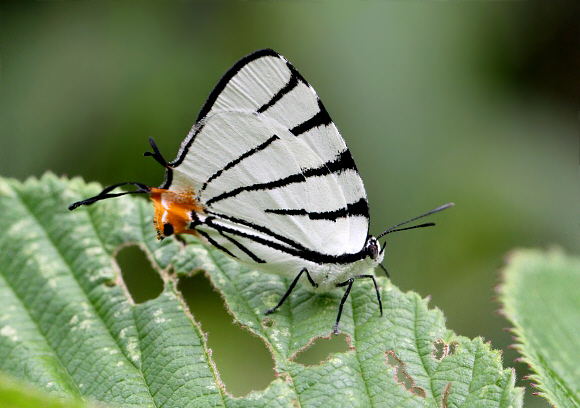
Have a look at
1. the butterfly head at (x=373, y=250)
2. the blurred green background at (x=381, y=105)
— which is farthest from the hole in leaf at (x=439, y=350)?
the blurred green background at (x=381, y=105)

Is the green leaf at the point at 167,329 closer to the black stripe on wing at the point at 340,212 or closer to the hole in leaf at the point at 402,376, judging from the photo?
the hole in leaf at the point at 402,376

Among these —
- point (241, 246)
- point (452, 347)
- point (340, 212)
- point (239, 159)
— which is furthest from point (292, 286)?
point (452, 347)

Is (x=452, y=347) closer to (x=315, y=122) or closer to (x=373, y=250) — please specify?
(x=373, y=250)

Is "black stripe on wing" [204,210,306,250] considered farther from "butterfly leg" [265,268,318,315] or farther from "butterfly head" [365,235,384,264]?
"butterfly head" [365,235,384,264]

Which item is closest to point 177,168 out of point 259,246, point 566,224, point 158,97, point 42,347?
point 259,246

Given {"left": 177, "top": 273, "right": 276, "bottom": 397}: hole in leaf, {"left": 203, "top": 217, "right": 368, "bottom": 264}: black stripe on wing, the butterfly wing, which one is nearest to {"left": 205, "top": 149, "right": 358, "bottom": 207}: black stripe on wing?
the butterfly wing

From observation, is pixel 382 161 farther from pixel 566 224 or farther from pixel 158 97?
pixel 158 97
